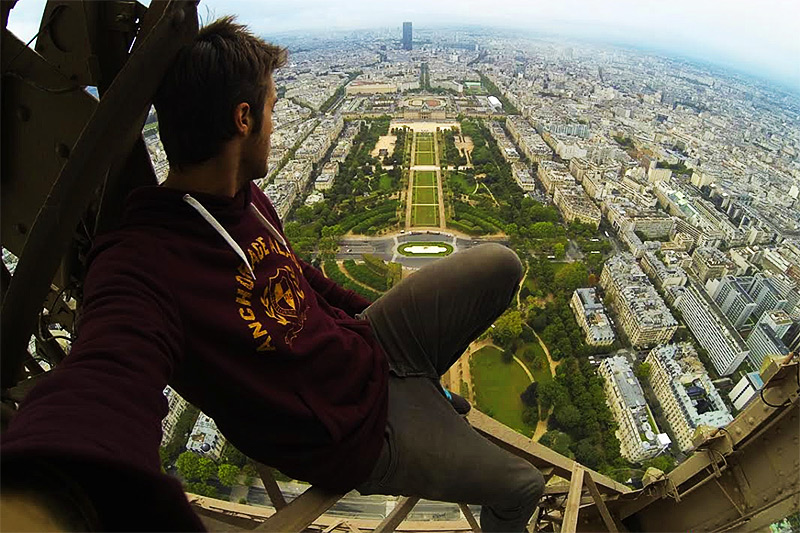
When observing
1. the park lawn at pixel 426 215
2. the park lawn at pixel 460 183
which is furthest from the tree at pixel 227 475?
the park lawn at pixel 460 183

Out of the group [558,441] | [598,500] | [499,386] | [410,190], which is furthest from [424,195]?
[598,500]

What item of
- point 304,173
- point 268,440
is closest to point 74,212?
point 268,440

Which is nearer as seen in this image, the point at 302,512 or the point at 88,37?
Result: the point at 88,37

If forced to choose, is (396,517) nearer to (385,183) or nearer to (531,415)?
(531,415)

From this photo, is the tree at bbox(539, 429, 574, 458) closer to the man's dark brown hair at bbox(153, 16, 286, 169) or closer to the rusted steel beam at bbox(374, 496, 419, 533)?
the rusted steel beam at bbox(374, 496, 419, 533)

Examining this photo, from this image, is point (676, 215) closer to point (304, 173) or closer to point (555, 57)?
point (304, 173)
